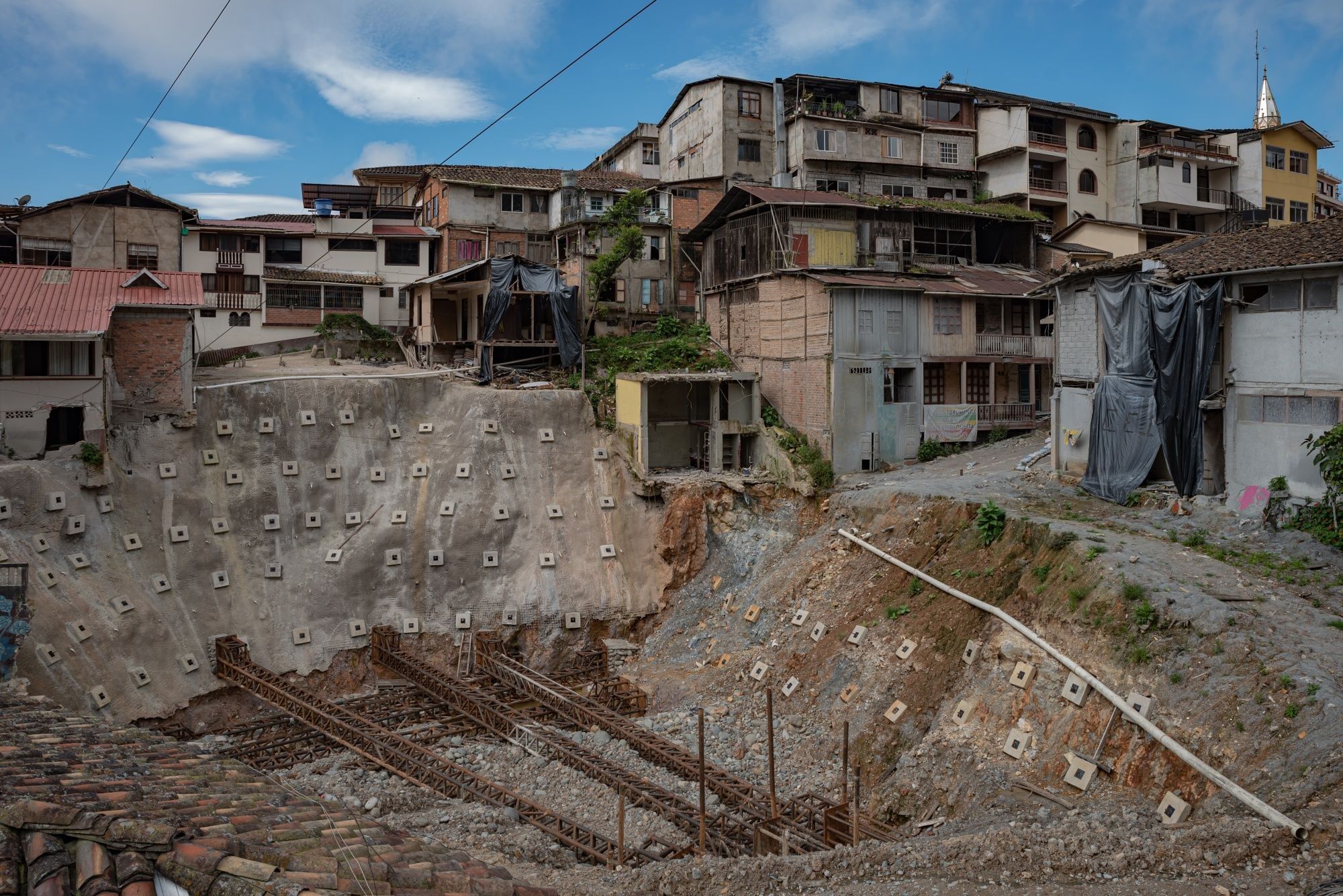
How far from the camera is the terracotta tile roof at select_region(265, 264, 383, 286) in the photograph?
42875mm

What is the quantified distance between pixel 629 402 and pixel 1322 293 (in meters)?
19.6

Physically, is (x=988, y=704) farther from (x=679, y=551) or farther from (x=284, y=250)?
(x=284, y=250)

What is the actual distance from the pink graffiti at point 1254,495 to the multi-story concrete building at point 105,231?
41356 millimetres

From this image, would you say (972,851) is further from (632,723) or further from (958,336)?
(958,336)

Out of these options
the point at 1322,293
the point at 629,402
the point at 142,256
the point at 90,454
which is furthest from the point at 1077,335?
the point at 142,256

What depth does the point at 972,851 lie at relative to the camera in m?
13.1

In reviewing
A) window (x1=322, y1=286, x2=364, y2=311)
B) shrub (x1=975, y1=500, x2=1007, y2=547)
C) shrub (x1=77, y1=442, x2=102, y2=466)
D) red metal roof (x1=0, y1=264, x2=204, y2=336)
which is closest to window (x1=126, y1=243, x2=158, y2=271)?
window (x1=322, y1=286, x2=364, y2=311)

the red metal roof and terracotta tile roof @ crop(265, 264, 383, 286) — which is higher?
terracotta tile roof @ crop(265, 264, 383, 286)

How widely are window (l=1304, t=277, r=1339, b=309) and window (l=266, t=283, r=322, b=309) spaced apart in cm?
3764

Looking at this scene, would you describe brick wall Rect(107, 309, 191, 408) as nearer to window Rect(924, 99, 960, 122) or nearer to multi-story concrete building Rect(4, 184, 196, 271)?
multi-story concrete building Rect(4, 184, 196, 271)

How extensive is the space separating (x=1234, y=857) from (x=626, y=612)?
64.0 feet

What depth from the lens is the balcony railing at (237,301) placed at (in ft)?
139

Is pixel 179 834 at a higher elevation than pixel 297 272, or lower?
lower

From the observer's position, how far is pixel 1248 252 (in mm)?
22531
